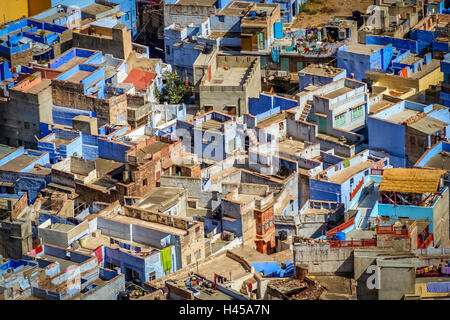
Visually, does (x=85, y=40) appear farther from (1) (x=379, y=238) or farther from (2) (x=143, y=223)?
(1) (x=379, y=238)

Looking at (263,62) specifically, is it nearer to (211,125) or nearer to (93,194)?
(211,125)

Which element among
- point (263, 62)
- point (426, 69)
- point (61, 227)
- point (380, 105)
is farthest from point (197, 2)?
point (61, 227)

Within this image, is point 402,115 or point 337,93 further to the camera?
point 337,93

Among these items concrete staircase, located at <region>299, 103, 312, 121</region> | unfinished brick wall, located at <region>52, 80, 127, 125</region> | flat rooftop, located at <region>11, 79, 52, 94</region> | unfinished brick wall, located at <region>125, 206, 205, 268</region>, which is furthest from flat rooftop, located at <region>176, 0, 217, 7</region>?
unfinished brick wall, located at <region>125, 206, 205, 268</region>

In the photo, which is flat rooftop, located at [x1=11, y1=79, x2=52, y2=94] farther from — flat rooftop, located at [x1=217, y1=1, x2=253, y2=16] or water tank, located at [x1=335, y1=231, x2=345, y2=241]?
Answer: water tank, located at [x1=335, y1=231, x2=345, y2=241]

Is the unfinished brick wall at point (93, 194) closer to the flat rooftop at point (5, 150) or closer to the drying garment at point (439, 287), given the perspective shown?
the flat rooftop at point (5, 150)
